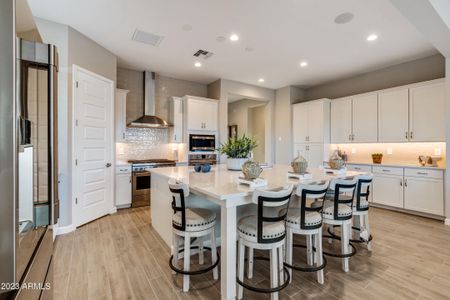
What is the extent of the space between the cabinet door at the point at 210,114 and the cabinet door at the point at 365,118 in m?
3.30

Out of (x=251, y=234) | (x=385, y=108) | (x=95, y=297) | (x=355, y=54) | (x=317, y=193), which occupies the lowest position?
(x=95, y=297)

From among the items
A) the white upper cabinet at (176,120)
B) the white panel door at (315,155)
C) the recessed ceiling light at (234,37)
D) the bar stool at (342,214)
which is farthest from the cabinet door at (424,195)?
the white upper cabinet at (176,120)

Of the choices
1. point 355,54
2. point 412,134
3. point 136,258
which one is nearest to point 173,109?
point 136,258

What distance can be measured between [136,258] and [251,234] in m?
1.53

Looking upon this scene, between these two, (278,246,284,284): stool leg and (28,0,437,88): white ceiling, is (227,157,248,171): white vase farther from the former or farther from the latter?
(28,0,437,88): white ceiling

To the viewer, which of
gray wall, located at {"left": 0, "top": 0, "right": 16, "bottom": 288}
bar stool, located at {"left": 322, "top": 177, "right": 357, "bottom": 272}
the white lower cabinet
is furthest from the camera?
the white lower cabinet

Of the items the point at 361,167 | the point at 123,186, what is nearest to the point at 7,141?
the point at 123,186

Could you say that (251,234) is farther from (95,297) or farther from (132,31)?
(132,31)

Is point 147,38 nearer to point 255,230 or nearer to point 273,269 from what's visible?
point 255,230

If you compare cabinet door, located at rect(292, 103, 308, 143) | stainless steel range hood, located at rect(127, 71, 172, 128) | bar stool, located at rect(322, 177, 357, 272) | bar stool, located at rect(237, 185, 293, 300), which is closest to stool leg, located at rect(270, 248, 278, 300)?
bar stool, located at rect(237, 185, 293, 300)

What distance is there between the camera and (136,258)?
249 centimetres

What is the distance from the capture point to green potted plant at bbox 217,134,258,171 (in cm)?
295

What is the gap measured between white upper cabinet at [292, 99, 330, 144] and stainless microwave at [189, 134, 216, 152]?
242 centimetres

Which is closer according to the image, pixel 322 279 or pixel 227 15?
pixel 322 279
